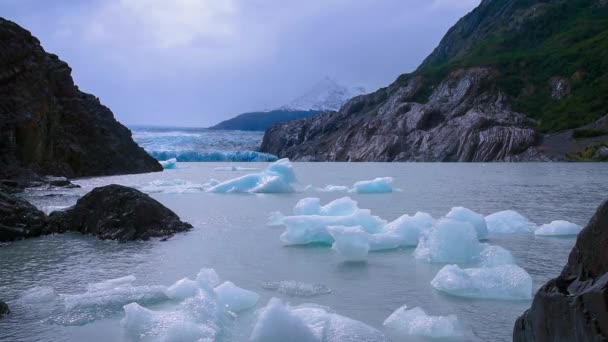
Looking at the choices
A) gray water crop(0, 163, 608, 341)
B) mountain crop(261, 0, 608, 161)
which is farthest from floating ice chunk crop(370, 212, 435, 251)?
mountain crop(261, 0, 608, 161)

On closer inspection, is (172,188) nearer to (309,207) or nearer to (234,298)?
(309,207)

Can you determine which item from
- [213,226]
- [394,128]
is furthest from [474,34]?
[213,226]

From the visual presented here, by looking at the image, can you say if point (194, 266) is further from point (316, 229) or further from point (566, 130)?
point (566, 130)

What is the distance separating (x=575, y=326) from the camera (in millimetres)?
2736

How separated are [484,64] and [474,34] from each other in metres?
49.8

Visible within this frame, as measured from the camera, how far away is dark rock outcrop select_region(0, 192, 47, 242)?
33.2 ft

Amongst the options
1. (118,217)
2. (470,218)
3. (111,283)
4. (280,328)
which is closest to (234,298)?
(280,328)

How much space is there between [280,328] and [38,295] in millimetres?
3118

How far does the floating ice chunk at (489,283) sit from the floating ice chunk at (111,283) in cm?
364

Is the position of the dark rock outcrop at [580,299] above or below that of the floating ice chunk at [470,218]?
above

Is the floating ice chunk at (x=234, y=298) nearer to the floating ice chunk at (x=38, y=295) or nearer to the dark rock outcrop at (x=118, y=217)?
the floating ice chunk at (x=38, y=295)

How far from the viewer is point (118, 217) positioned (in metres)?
10.6

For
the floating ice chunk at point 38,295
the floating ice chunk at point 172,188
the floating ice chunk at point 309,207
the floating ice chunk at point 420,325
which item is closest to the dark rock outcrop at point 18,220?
the floating ice chunk at point 38,295

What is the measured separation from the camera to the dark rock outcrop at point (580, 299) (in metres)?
2.59
